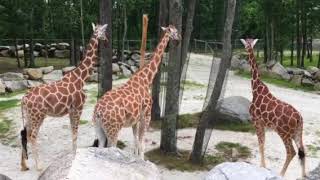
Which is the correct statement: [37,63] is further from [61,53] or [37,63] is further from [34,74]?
[34,74]

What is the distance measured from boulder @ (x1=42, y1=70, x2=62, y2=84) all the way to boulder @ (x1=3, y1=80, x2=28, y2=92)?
46.1 inches

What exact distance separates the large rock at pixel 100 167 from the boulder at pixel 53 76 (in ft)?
55.4

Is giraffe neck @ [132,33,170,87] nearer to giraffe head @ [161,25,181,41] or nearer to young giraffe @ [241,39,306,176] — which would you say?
giraffe head @ [161,25,181,41]

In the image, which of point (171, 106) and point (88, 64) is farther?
point (171, 106)

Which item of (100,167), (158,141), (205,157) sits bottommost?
(205,157)

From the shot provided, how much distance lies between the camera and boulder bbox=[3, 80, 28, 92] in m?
22.3

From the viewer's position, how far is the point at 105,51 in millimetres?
12289

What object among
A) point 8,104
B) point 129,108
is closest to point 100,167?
point 129,108

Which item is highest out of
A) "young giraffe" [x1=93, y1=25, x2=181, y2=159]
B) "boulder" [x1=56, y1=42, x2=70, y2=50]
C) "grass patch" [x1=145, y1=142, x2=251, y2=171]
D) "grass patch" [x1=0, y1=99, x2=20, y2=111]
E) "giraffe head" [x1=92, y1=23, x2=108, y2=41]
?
"giraffe head" [x1=92, y1=23, x2=108, y2=41]

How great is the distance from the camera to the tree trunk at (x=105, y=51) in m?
12.0

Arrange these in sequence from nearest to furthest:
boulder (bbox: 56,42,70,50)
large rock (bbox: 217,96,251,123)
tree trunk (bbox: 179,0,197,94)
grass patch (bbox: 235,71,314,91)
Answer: tree trunk (bbox: 179,0,197,94) → large rock (bbox: 217,96,251,123) → grass patch (bbox: 235,71,314,91) → boulder (bbox: 56,42,70,50)

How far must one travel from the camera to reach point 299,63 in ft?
104

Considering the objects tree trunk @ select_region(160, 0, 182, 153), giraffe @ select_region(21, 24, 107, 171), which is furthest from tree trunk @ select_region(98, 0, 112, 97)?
tree trunk @ select_region(160, 0, 182, 153)

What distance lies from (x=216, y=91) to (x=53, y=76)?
46.2ft
